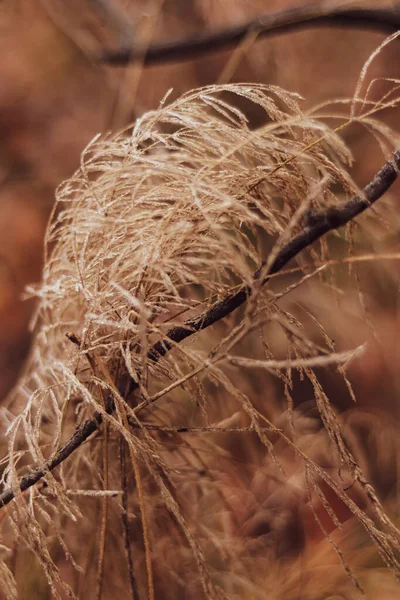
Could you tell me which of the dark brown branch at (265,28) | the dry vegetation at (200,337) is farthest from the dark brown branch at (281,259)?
the dark brown branch at (265,28)

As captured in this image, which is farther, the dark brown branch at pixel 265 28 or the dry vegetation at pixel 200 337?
the dark brown branch at pixel 265 28

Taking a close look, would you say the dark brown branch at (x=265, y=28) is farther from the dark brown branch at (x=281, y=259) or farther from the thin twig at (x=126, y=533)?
the thin twig at (x=126, y=533)

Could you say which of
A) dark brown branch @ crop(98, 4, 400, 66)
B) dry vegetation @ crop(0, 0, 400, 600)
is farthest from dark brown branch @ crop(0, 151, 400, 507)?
dark brown branch @ crop(98, 4, 400, 66)

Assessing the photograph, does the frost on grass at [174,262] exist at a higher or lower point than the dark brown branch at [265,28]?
lower

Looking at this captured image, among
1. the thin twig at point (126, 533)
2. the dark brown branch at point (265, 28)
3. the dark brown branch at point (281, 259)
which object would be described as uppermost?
the dark brown branch at point (265, 28)

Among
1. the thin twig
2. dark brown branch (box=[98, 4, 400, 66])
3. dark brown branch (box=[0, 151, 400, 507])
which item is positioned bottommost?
the thin twig

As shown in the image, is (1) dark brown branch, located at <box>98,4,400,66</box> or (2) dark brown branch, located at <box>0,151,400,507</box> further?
(1) dark brown branch, located at <box>98,4,400,66</box>

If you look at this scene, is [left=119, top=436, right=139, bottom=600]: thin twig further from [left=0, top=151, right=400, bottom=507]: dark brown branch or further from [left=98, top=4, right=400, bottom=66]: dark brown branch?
[left=98, top=4, right=400, bottom=66]: dark brown branch
